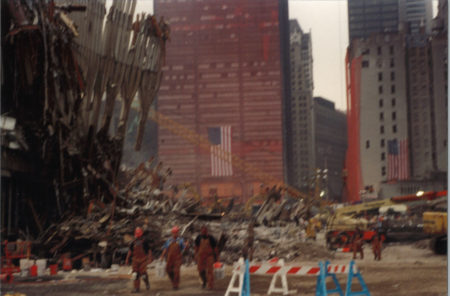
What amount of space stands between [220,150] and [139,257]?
1327mm

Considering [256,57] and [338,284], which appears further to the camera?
[256,57]

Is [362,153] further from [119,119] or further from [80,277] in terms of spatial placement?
[80,277]

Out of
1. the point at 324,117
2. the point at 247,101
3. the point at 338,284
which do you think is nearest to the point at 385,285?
the point at 338,284

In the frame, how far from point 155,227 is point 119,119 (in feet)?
3.84

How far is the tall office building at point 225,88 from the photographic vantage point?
7.02 meters

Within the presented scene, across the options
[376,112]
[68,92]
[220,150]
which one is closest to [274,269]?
[220,150]

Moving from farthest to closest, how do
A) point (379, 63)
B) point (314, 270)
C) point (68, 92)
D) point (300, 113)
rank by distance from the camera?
point (68, 92)
point (300, 113)
point (379, 63)
point (314, 270)

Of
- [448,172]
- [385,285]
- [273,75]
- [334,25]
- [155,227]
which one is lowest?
[385,285]

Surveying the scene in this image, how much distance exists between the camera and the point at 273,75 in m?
7.07

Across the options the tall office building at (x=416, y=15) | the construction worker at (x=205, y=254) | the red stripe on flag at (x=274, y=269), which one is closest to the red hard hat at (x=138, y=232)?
the construction worker at (x=205, y=254)

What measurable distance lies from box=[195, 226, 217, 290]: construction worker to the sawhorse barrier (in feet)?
0.78

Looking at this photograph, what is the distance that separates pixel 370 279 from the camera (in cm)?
673

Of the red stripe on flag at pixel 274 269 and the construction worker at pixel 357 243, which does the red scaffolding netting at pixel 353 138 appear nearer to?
the construction worker at pixel 357 243

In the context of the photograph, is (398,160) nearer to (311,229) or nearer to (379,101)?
(379,101)
